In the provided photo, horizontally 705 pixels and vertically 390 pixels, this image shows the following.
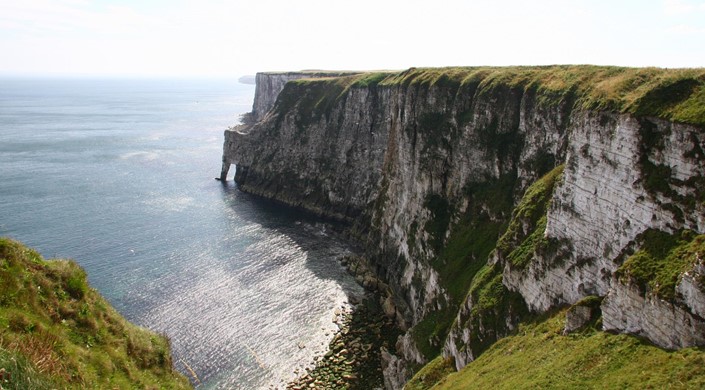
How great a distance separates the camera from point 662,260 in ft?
100

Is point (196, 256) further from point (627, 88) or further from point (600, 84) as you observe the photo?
point (627, 88)

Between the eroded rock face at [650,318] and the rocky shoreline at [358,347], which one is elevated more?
the eroded rock face at [650,318]

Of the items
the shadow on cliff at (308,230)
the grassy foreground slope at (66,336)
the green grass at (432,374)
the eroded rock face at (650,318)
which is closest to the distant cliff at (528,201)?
the eroded rock face at (650,318)

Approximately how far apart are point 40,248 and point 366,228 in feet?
188

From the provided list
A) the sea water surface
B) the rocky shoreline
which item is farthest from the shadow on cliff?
the rocky shoreline

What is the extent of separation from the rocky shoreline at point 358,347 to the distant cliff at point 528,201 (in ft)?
7.57

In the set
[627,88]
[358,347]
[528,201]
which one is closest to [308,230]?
[358,347]

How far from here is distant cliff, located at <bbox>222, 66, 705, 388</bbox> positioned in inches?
1229

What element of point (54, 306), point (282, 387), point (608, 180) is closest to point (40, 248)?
point (282, 387)

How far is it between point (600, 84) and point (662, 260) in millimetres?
16880

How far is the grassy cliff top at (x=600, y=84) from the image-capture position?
111 feet

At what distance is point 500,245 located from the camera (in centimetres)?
4966

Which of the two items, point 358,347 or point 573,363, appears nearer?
point 573,363

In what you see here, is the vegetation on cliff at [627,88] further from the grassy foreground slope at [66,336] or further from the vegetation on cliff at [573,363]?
the grassy foreground slope at [66,336]
